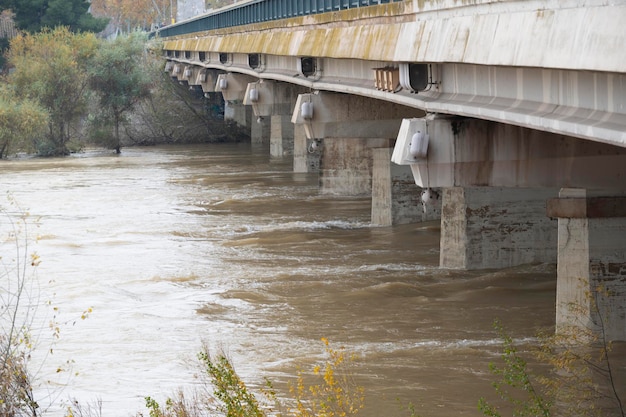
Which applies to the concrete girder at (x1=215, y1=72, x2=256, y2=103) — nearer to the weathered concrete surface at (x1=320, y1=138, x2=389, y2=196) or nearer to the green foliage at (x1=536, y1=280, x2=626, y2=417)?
the weathered concrete surface at (x1=320, y1=138, x2=389, y2=196)

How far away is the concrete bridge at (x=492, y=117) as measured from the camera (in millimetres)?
10219

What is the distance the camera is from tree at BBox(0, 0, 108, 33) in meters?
81.8

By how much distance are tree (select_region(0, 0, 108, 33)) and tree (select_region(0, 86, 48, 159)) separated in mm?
25693

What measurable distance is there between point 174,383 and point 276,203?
1993cm

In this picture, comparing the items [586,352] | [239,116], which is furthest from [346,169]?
[239,116]

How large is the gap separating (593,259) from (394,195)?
12.8 metres

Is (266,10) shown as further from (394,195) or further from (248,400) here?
(248,400)

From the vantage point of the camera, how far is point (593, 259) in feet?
45.6

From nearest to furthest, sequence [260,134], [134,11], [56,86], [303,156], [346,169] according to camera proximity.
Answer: [346,169], [303,156], [56,86], [260,134], [134,11]

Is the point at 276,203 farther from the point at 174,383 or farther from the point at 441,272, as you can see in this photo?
the point at 174,383

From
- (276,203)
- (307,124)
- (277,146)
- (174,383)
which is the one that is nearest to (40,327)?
(174,383)

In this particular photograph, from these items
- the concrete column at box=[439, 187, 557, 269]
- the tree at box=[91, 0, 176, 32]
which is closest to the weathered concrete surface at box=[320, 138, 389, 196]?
the concrete column at box=[439, 187, 557, 269]

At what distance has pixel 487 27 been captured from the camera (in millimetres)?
12336

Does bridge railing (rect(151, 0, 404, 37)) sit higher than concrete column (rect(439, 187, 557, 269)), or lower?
higher
